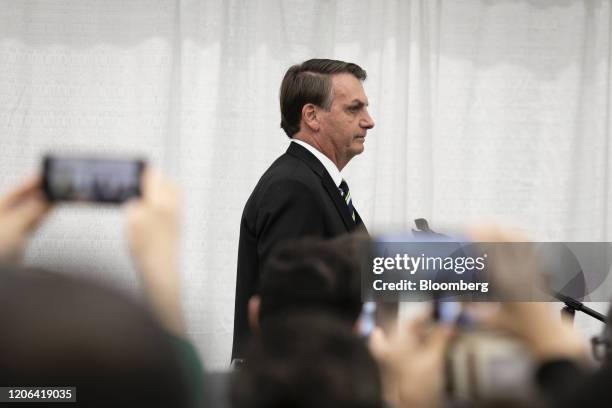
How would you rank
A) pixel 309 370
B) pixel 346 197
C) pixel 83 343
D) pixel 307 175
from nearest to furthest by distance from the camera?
pixel 83 343
pixel 309 370
pixel 307 175
pixel 346 197

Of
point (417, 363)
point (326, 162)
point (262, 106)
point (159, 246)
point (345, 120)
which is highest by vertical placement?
point (262, 106)

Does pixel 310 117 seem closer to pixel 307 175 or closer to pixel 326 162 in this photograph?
pixel 326 162

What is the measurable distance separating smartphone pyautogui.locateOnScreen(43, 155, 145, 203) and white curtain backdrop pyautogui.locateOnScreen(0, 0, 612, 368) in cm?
262

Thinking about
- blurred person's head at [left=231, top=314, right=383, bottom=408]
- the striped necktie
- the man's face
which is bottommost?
blurred person's head at [left=231, top=314, right=383, bottom=408]

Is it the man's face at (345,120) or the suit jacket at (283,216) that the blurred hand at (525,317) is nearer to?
the suit jacket at (283,216)

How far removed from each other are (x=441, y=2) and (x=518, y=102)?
564 millimetres

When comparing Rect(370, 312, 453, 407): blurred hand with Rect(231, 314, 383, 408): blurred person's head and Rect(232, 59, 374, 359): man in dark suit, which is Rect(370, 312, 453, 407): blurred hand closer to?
Rect(231, 314, 383, 408): blurred person's head

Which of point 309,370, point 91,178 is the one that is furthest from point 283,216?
point 309,370

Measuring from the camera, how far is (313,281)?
1090mm

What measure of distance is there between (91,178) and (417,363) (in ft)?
1.37

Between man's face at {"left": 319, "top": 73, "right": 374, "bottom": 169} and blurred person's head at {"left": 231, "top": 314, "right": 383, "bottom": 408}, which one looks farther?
man's face at {"left": 319, "top": 73, "right": 374, "bottom": 169}

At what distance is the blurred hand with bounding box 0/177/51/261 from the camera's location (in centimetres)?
81

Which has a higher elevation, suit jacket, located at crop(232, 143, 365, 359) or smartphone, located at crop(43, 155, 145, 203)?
smartphone, located at crop(43, 155, 145, 203)

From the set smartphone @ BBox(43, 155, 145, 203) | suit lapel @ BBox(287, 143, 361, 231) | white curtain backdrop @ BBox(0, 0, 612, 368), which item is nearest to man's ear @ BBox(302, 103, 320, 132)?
suit lapel @ BBox(287, 143, 361, 231)
